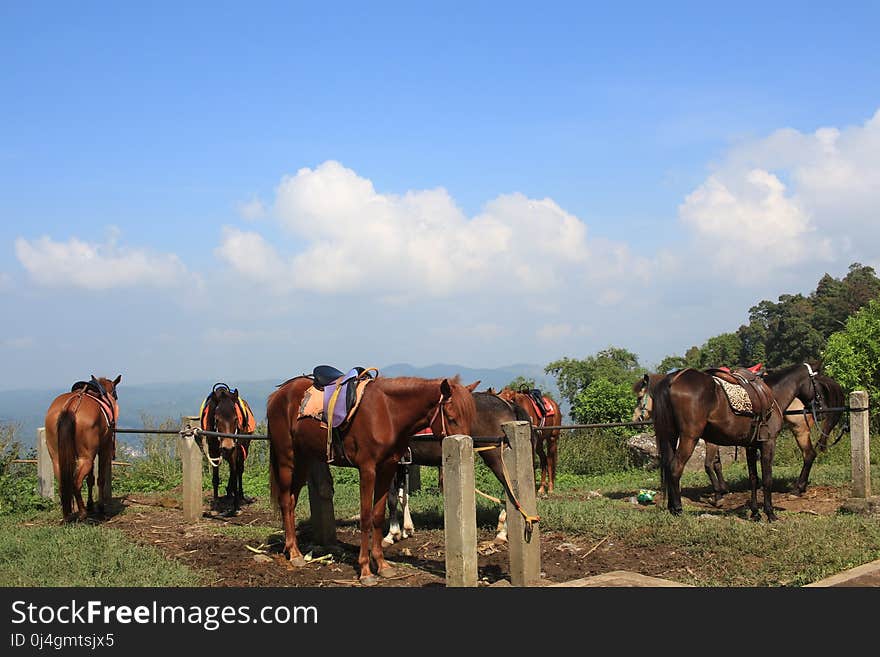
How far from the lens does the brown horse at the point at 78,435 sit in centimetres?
998

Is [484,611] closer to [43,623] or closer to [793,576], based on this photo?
[43,623]

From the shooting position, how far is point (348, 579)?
7.01 meters

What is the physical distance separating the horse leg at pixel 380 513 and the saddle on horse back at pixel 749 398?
5.22m

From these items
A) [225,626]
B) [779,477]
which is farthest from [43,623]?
[779,477]

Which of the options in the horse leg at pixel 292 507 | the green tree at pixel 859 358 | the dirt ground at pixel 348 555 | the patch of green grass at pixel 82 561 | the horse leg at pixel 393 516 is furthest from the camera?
the green tree at pixel 859 358

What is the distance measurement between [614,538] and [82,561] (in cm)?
543

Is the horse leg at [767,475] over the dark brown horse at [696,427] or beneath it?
beneath

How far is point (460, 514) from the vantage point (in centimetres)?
561

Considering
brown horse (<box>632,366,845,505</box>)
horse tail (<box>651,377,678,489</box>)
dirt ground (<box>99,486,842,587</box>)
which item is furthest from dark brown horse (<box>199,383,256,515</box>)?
brown horse (<box>632,366,845,505</box>)

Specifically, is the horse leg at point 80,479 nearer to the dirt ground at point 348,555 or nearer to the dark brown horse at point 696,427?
the dirt ground at point 348,555

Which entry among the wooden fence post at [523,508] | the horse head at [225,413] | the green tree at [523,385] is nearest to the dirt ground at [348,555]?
the wooden fence post at [523,508]

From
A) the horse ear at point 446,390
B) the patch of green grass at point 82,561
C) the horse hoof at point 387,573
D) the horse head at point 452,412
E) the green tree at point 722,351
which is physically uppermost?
the green tree at point 722,351

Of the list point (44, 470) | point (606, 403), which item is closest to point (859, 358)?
point (606, 403)

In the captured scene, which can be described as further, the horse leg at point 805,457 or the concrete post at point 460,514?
the horse leg at point 805,457
